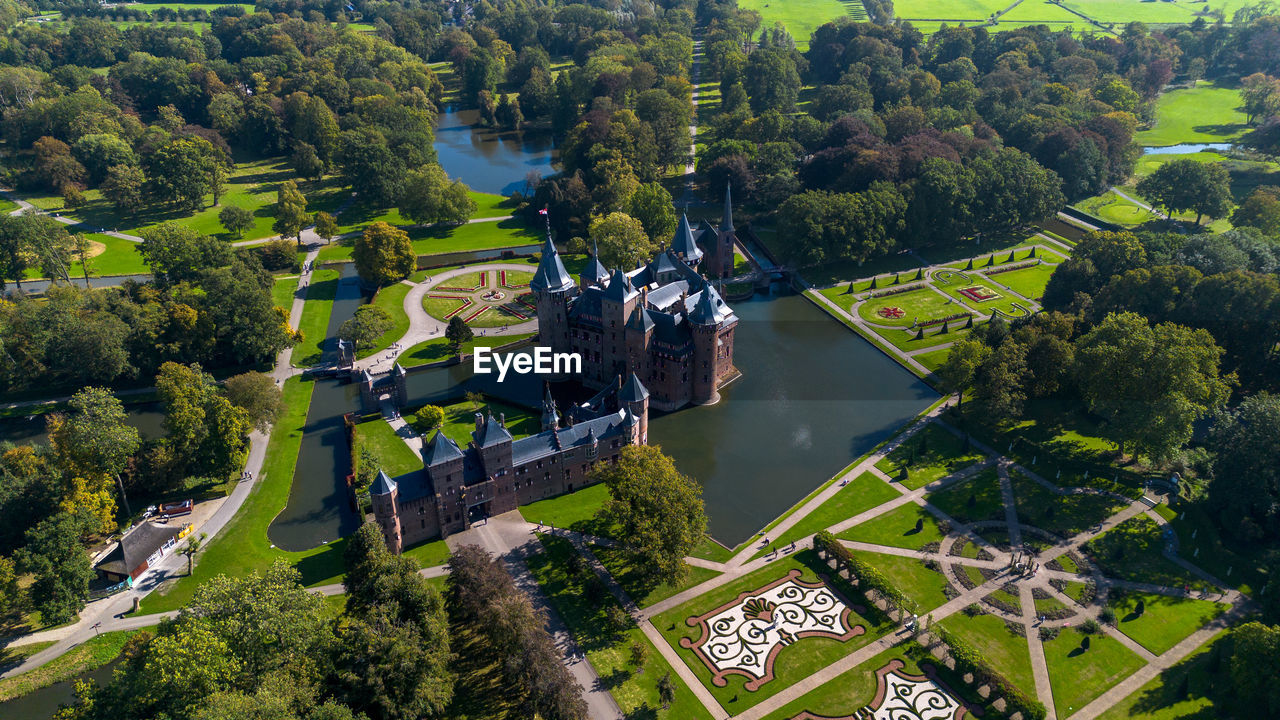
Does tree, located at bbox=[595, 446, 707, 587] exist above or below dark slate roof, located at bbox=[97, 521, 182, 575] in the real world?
above

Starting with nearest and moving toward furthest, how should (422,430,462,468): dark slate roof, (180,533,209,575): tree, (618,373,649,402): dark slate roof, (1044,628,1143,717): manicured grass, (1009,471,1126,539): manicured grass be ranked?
(1044,628,1143,717): manicured grass → (422,430,462,468): dark slate roof → (180,533,209,575): tree → (1009,471,1126,539): manicured grass → (618,373,649,402): dark slate roof

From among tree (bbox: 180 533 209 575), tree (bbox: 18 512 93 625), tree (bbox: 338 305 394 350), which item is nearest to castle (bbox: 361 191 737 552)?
tree (bbox: 338 305 394 350)

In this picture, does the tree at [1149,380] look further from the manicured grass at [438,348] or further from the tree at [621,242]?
the manicured grass at [438,348]

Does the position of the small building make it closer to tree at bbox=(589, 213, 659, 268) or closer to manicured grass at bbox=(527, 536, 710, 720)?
manicured grass at bbox=(527, 536, 710, 720)

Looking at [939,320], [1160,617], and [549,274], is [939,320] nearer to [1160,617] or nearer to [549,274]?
[1160,617]

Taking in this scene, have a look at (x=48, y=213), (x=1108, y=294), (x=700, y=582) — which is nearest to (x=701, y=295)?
(x=700, y=582)

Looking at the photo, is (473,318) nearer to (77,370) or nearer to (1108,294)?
(77,370)

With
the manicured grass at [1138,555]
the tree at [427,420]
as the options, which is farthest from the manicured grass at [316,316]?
the manicured grass at [1138,555]
